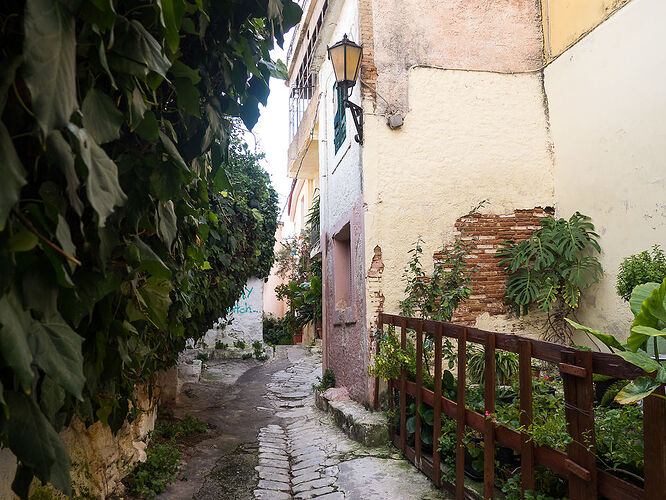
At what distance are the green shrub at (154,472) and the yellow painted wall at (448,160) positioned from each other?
278 cm

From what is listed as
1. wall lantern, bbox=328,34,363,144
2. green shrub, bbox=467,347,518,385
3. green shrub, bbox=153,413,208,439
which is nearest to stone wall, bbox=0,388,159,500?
green shrub, bbox=153,413,208,439

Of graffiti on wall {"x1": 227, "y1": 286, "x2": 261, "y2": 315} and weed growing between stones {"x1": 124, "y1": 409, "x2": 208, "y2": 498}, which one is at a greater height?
graffiti on wall {"x1": 227, "y1": 286, "x2": 261, "y2": 315}

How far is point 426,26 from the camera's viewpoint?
7.15m

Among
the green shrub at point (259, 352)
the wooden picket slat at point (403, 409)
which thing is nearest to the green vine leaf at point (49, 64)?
the wooden picket slat at point (403, 409)

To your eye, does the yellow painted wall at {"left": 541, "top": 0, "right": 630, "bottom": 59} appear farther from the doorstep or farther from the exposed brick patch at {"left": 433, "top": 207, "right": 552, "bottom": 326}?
the doorstep

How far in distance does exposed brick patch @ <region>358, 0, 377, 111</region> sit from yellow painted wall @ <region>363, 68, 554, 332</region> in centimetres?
34

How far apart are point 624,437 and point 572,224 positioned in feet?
13.3

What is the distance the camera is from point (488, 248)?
686 centimetres

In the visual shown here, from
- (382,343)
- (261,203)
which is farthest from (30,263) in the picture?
(261,203)

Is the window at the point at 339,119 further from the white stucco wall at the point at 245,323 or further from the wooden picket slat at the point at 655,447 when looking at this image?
the white stucco wall at the point at 245,323

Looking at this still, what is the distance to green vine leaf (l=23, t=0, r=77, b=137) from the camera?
3.16 ft

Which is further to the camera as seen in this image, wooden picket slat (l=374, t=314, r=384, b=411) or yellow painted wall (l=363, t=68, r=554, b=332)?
yellow painted wall (l=363, t=68, r=554, b=332)

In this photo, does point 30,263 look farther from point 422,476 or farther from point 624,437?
point 422,476

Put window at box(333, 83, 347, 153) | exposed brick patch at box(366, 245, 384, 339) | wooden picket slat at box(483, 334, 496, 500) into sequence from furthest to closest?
window at box(333, 83, 347, 153) < exposed brick patch at box(366, 245, 384, 339) < wooden picket slat at box(483, 334, 496, 500)
